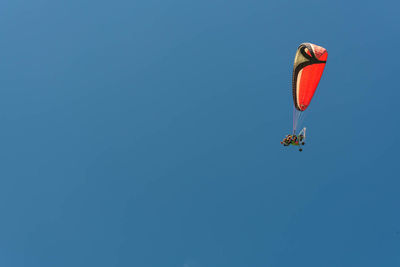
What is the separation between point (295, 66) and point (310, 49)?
2.37 m

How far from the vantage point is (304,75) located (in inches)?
1239

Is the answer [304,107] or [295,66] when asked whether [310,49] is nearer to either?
[295,66]

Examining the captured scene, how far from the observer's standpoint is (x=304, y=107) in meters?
32.8

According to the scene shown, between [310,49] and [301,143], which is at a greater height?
[310,49]

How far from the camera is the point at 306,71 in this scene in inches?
1225

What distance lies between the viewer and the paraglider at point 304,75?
1182 inches

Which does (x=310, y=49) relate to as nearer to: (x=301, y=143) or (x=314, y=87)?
(x=314, y=87)

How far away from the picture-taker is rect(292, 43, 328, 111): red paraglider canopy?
29984 millimetres

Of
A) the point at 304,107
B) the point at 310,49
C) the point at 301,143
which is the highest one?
the point at 310,49

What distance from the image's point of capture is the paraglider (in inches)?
1182

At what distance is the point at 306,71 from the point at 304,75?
526mm

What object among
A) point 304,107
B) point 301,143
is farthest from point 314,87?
point 301,143

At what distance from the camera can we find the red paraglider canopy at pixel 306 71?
29984 millimetres

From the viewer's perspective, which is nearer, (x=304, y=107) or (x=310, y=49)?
(x=310, y=49)
